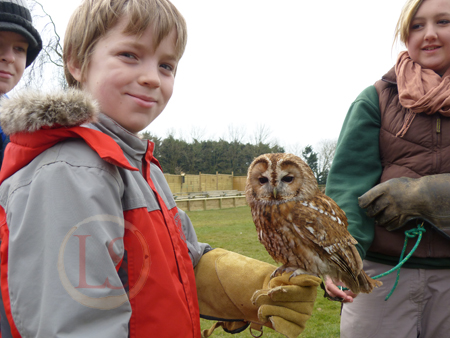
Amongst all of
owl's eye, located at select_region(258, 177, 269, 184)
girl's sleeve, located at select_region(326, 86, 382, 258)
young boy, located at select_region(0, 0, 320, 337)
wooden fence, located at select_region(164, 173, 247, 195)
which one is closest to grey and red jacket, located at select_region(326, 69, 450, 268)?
girl's sleeve, located at select_region(326, 86, 382, 258)

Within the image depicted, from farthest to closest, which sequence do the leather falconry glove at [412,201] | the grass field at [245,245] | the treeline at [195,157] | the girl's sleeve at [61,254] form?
1. the treeline at [195,157]
2. the grass field at [245,245]
3. the leather falconry glove at [412,201]
4. the girl's sleeve at [61,254]

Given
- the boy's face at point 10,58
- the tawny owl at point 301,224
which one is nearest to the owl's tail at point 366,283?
the tawny owl at point 301,224

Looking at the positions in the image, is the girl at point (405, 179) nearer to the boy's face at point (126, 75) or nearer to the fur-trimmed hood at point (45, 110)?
the boy's face at point (126, 75)

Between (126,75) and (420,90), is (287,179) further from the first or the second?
(126,75)

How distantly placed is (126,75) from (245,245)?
6946 mm

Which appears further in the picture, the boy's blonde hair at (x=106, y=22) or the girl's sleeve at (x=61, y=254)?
the boy's blonde hair at (x=106, y=22)

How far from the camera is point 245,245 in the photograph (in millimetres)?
7480

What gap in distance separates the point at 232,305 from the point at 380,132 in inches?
45.5

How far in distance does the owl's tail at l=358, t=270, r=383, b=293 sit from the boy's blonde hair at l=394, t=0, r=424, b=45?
4.01ft

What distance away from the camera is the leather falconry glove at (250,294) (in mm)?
1253

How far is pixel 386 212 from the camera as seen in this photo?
1516 mm

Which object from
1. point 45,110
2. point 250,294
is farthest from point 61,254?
point 250,294

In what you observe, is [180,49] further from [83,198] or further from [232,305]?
[232,305]

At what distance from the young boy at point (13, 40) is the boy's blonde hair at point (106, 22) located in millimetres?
487
